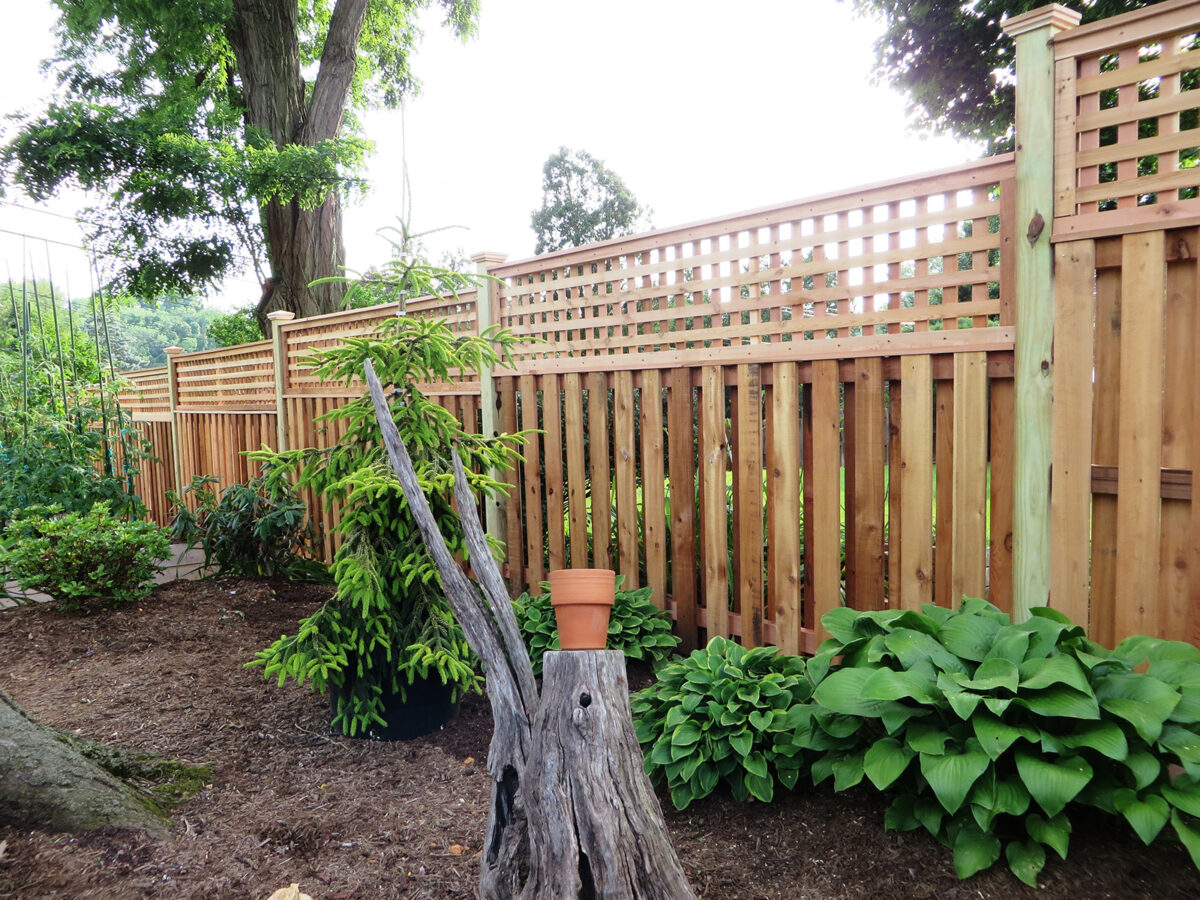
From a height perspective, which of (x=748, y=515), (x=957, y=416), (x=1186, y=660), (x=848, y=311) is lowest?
(x=1186, y=660)

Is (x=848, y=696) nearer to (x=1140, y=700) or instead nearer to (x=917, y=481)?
(x=1140, y=700)

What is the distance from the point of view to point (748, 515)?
10.3ft

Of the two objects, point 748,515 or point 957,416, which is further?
point 748,515

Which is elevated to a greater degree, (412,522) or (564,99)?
(564,99)

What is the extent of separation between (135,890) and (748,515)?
2.35 metres

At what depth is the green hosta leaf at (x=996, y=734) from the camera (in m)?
1.64

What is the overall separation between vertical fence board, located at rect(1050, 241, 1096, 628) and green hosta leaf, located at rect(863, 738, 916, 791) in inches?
33.7

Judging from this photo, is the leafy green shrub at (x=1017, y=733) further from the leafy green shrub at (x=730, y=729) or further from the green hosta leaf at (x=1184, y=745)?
the leafy green shrub at (x=730, y=729)

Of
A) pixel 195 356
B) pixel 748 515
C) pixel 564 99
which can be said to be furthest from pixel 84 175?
pixel 564 99

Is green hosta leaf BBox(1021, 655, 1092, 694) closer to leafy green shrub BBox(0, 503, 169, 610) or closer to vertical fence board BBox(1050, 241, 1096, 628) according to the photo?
vertical fence board BBox(1050, 241, 1096, 628)

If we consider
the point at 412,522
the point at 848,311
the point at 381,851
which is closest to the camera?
the point at 381,851

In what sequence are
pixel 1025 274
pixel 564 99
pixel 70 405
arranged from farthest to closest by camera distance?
pixel 564 99, pixel 70 405, pixel 1025 274

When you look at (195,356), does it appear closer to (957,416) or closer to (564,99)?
(957,416)

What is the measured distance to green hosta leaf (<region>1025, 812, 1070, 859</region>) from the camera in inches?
63.4
